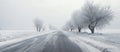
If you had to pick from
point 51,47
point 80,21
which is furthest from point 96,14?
point 51,47

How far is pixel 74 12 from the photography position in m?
71.9

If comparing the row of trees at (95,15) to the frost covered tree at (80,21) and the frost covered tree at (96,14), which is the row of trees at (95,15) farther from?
the frost covered tree at (80,21)

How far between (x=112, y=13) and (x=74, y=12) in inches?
1281

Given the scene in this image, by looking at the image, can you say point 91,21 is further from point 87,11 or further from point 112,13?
point 112,13

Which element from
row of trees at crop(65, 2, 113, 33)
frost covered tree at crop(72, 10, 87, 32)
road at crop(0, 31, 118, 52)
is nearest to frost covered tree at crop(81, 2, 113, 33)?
row of trees at crop(65, 2, 113, 33)

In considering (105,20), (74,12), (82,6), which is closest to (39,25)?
(74,12)

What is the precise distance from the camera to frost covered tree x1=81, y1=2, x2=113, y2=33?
40447 mm

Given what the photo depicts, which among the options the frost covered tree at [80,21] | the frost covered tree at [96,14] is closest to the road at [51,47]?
the frost covered tree at [96,14]

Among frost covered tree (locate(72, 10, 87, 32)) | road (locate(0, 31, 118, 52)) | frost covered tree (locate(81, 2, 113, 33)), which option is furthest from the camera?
frost covered tree (locate(72, 10, 87, 32))

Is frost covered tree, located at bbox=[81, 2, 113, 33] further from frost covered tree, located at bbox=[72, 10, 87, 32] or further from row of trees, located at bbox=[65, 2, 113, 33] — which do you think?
frost covered tree, located at bbox=[72, 10, 87, 32]

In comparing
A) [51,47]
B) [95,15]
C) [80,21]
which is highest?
[95,15]

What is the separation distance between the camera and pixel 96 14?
41.7 metres

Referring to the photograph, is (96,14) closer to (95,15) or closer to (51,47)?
(95,15)

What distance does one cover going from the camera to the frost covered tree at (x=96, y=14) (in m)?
40.4
